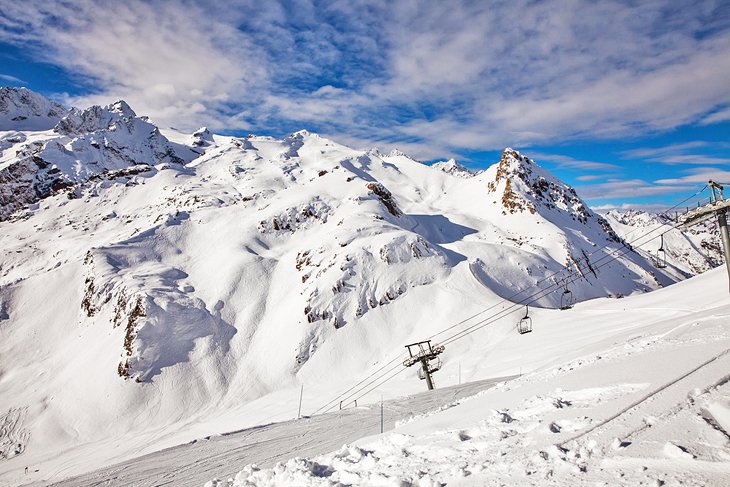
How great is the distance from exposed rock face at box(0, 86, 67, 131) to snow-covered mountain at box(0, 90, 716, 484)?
248 ft

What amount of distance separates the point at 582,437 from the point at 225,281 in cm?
5835

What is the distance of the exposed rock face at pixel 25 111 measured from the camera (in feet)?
504

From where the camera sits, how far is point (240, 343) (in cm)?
5125

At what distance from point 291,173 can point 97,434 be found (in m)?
73.7

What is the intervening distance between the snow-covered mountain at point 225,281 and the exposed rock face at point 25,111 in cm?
7565

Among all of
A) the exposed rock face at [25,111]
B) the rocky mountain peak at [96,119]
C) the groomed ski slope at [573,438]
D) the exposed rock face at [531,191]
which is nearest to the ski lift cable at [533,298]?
the groomed ski slope at [573,438]

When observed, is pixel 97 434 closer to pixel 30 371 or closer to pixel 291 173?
pixel 30 371

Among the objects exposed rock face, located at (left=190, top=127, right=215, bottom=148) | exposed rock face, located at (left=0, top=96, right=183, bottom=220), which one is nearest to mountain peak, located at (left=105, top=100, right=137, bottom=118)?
exposed rock face, located at (left=0, top=96, right=183, bottom=220)

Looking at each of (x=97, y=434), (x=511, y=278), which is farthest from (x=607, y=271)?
(x=97, y=434)

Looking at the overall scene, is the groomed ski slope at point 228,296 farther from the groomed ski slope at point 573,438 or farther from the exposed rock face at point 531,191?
the groomed ski slope at point 573,438

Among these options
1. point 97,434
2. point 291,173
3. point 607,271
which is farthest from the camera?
point 291,173

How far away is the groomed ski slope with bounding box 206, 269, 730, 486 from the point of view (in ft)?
14.8

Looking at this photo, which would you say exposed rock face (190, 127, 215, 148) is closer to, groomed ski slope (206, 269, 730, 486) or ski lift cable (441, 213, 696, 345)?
ski lift cable (441, 213, 696, 345)

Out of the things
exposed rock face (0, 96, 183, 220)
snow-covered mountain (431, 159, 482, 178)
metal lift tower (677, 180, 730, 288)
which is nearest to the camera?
metal lift tower (677, 180, 730, 288)
